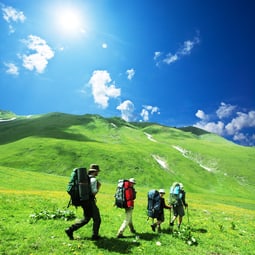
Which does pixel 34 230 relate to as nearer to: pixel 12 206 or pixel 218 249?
pixel 12 206

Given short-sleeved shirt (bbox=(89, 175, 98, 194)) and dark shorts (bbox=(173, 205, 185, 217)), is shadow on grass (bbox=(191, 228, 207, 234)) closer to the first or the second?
dark shorts (bbox=(173, 205, 185, 217))

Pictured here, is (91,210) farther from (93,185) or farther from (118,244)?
(118,244)

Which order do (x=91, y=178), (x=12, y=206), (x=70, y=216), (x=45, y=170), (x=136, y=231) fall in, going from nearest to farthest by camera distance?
(x=91, y=178) → (x=136, y=231) → (x=70, y=216) → (x=12, y=206) → (x=45, y=170)

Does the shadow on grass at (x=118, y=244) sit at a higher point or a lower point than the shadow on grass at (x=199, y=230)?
lower

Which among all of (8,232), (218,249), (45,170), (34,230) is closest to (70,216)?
(34,230)

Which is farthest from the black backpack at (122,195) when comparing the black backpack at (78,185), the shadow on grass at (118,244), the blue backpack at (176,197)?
the blue backpack at (176,197)

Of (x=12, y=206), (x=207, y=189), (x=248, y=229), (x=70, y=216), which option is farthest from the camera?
(x=207, y=189)

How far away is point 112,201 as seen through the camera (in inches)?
1585

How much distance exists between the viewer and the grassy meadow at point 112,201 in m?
14.2

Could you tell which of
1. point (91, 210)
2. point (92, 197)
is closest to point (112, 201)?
point (91, 210)

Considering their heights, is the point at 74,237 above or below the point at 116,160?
below

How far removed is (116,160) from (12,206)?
114 m

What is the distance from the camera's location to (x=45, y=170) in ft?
383

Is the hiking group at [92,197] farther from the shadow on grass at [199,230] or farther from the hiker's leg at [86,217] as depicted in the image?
the shadow on grass at [199,230]
